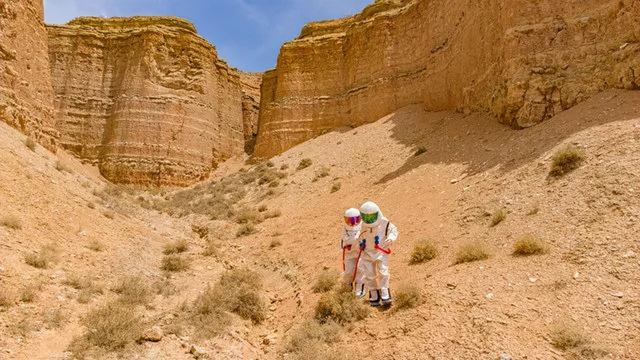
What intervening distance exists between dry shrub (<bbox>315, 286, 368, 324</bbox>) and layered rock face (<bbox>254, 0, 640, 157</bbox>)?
8.44 m

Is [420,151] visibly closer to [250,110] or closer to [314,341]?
[314,341]

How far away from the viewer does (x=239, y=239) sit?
14.1m

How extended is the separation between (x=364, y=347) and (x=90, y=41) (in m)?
29.4

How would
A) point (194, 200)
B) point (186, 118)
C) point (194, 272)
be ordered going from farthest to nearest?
point (186, 118) → point (194, 200) → point (194, 272)

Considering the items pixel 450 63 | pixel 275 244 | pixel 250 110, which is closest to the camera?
pixel 275 244

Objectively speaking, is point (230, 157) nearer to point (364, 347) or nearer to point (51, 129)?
point (51, 129)

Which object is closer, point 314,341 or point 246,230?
point 314,341

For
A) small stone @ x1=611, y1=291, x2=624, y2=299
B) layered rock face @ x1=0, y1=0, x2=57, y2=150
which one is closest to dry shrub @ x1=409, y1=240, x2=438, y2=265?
small stone @ x1=611, y1=291, x2=624, y2=299

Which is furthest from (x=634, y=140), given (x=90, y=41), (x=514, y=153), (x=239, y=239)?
(x=90, y=41)

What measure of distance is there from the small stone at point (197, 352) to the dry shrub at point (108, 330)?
0.74 meters

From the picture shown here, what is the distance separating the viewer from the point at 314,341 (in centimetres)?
652

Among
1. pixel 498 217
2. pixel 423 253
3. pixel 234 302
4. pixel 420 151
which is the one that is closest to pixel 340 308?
pixel 234 302

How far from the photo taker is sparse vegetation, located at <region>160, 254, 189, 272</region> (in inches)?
403

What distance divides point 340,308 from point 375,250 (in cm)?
104
